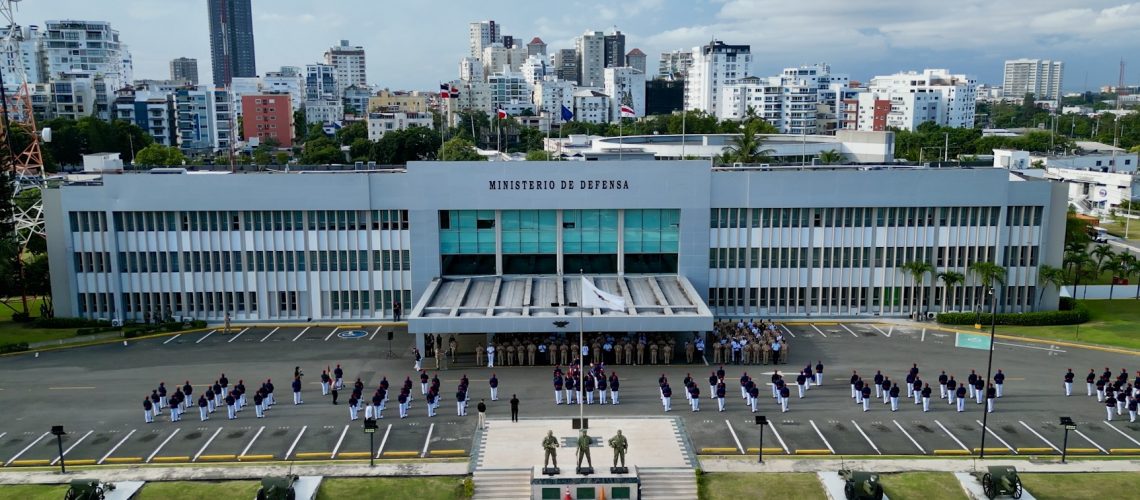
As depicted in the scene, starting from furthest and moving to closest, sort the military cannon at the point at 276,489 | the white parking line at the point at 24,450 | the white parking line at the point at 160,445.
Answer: the white parking line at the point at 160,445 < the white parking line at the point at 24,450 < the military cannon at the point at 276,489

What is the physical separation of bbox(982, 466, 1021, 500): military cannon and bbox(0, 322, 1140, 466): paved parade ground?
3691mm

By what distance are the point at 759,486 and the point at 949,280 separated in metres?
26.9

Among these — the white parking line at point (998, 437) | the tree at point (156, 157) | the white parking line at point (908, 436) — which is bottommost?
the white parking line at point (908, 436)

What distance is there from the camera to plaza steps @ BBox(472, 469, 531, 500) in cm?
2622

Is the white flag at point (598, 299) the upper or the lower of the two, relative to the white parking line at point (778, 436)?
upper

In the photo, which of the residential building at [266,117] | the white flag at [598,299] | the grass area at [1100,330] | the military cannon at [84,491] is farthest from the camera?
the residential building at [266,117]

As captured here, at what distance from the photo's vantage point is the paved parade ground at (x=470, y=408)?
97.6 feet

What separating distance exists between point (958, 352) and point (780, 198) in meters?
12.2

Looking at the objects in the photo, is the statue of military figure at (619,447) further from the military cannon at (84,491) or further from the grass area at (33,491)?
the grass area at (33,491)

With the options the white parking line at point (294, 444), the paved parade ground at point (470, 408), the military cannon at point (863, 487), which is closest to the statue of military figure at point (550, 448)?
the paved parade ground at point (470, 408)

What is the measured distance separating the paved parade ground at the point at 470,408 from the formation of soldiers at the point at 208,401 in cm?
36

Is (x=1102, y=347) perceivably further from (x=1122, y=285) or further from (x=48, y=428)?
(x=48, y=428)

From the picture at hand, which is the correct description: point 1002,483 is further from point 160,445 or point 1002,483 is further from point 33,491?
point 33,491

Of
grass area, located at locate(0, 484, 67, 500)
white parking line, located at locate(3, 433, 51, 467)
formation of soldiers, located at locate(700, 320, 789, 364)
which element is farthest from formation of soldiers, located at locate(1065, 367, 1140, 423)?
white parking line, located at locate(3, 433, 51, 467)
